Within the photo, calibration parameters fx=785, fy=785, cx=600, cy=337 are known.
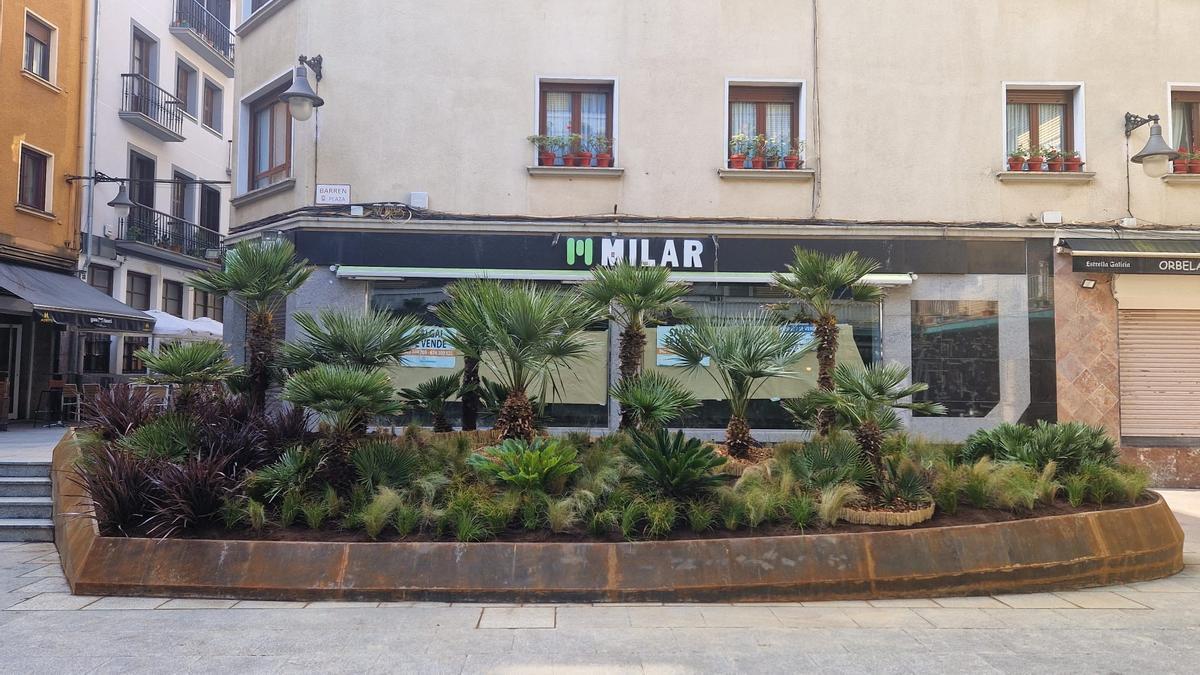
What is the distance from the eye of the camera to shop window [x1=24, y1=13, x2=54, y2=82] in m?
17.0

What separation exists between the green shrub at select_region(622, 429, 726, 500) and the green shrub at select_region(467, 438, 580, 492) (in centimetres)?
68

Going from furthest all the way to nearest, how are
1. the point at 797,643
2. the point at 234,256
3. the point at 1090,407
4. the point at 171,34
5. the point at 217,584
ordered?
1. the point at 171,34
2. the point at 1090,407
3. the point at 234,256
4. the point at 217,584
5. the point at 797,643

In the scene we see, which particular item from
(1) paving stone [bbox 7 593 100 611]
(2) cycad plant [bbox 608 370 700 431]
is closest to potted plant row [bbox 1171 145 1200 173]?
(2) cycad plant [bbox 608 370 700 431]

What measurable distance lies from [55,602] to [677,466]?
5.00 meters

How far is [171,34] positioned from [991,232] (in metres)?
22.1

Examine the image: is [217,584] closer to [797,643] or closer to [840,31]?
[797,643]

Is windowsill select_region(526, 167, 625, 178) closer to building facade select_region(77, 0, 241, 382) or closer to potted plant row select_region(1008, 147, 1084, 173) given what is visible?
potted plant row select_region(1008, 147, 1084, 173)

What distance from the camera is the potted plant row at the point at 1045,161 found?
40.7 ft

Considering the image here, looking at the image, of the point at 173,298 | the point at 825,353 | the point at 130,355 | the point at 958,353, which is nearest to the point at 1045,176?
the point at 958,353

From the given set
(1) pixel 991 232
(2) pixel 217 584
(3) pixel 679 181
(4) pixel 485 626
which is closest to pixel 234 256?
(2) pixel 217 584

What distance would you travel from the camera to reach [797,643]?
527 cm

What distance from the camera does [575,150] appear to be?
12.4 metres

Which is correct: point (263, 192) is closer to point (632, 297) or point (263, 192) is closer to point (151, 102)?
point (632, 297)

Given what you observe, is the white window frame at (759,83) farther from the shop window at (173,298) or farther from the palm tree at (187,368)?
the shop window at (173,298)
